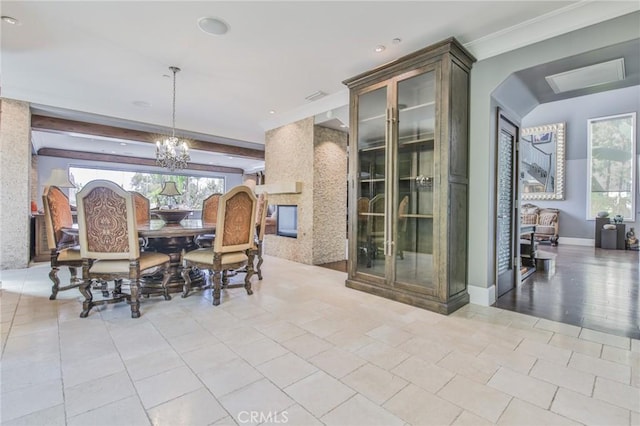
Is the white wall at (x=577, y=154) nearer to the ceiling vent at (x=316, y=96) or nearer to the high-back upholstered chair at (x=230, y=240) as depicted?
the ceiling vent at (x=316, y=96)

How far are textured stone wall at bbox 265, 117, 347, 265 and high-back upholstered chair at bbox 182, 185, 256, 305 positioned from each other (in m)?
2.03

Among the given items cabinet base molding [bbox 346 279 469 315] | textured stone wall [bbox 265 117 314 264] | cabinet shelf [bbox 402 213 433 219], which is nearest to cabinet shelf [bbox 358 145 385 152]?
cabinet shelf [bbox 402 213 433 219]

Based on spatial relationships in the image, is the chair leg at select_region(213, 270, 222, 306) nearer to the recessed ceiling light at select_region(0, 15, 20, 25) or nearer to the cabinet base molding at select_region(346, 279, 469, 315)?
the cabinet base molding at select_region(346, 279, 469, 315)

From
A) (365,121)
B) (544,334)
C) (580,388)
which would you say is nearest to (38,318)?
(365,121)

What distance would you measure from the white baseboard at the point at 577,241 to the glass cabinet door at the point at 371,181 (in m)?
7.56

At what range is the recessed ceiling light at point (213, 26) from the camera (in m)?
2.75

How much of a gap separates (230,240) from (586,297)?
13.2ft

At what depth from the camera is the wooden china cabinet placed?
2.88 metres

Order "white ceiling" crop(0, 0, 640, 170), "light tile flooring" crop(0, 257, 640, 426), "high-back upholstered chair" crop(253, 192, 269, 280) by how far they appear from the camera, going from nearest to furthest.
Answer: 1. "light tile flooring" crop(0, 257, 640, 426)
2. "white ceiling" crop(0, 0, 640, 170)
3. "high-back upholstered chair" crop(253, 192, 269, 280)

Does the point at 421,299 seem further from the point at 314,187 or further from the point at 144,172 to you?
the point at 144,172

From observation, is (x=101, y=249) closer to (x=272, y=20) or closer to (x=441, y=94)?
(x=272, y=20)

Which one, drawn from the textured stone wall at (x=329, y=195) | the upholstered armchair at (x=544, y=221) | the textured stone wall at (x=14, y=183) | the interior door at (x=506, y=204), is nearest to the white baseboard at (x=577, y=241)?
the upholstered armchair at (x=544, y=221)

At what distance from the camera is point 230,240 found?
317 centimetres

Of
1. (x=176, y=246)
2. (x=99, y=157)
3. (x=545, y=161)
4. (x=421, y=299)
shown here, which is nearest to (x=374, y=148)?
(x=421, y=299)
